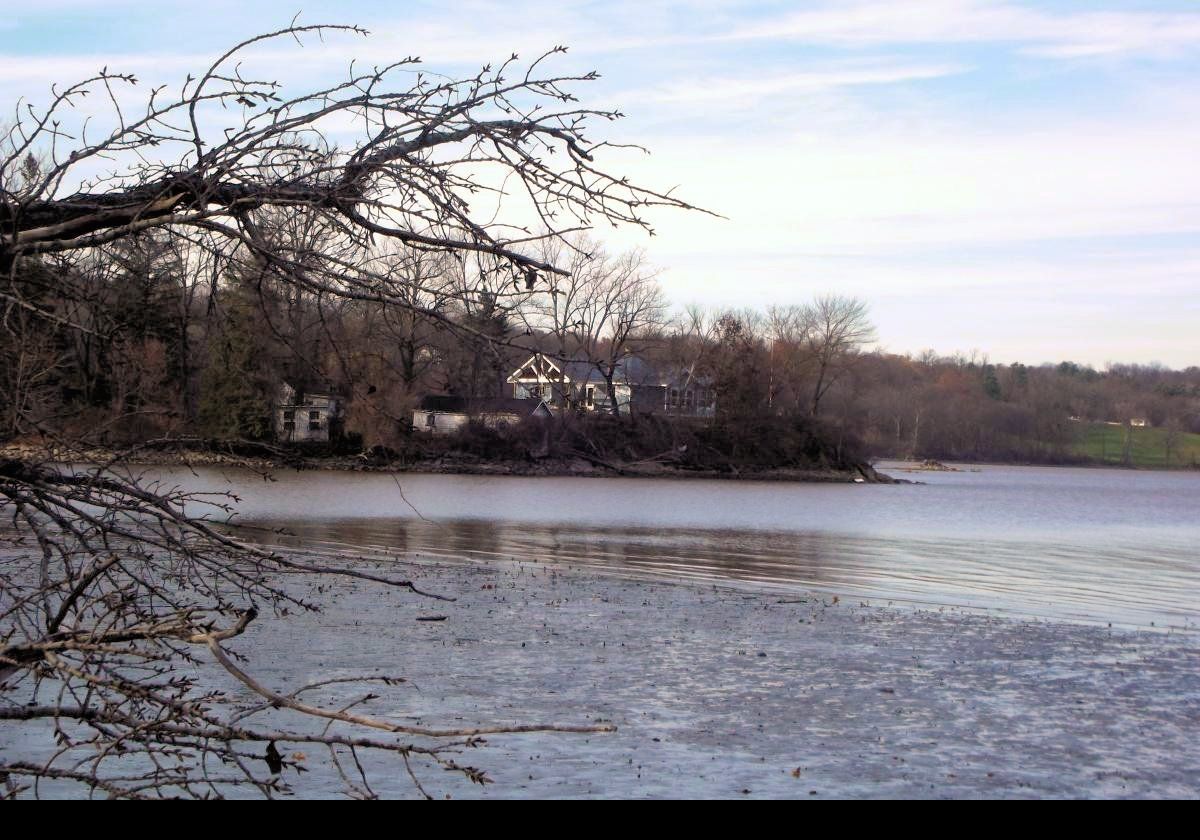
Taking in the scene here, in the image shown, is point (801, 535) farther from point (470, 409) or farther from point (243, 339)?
point (243, 339)

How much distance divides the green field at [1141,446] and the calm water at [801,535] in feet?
247

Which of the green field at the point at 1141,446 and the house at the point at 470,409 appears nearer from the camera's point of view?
the house at the point at 470,409

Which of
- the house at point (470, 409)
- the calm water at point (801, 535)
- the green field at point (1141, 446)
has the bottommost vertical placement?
the calm water at point (801, 535)

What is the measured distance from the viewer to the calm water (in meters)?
23.5

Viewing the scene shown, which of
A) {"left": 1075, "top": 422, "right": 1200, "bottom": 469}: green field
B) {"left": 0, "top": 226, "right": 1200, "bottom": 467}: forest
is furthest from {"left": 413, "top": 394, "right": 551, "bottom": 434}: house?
{"left": 1075, "top": 422, "right": 1200, "bottom": 469}: green field

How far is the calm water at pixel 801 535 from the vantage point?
23453 millimetres

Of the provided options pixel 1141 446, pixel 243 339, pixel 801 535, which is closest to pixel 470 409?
pixel 243 339

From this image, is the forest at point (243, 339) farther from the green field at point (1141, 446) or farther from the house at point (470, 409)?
the green field at point (1141, 446)

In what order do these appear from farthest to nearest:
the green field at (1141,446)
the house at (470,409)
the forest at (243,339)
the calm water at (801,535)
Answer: the green field at (1141,446)
the calm water at (801,535)
the house at (470,409)
the forest at (243,339)

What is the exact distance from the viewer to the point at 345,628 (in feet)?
49.3

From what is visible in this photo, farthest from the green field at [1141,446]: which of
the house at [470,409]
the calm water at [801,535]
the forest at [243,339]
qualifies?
the forest at [243,339]

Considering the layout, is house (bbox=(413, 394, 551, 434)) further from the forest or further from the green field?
the green field

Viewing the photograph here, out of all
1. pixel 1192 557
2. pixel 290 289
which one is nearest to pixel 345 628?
pixel 290 289

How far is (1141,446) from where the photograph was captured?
141m
